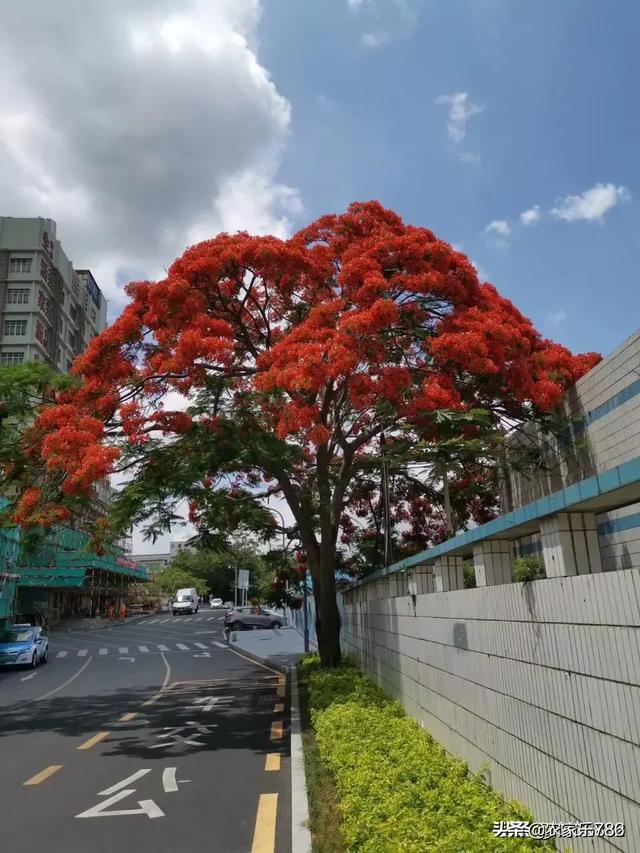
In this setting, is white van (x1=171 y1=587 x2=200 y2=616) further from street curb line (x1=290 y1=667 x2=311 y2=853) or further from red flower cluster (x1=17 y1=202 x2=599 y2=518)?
street curb line (x1=290 y1=667 x2=311 y2=853)

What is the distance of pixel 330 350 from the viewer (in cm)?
941

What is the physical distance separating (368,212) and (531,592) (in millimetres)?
9689

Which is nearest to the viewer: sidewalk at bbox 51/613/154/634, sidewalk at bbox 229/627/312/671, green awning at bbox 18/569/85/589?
sidewalk at bbox 229/627/312/671

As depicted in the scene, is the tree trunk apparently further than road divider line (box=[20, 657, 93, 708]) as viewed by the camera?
No

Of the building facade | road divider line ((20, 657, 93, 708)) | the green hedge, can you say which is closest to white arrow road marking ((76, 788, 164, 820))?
the green hedge

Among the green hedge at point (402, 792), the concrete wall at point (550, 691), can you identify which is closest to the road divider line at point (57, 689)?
the green hedge at point (402, 792)

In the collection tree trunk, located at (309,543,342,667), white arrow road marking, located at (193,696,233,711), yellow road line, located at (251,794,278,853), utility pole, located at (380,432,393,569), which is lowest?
white arrow road marking, located at (193,696,233,711)

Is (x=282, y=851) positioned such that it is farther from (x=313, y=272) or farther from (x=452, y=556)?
(x=313, y=272)

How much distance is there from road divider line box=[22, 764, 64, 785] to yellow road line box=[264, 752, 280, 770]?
2617 millimetres

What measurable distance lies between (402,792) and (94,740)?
6.61 m

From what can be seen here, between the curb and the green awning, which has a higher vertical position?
the green awning

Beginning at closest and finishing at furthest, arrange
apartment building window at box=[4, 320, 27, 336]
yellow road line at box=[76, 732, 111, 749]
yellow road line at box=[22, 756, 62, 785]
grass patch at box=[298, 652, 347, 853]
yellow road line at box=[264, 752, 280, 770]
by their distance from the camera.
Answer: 1. grass patch at box=[298, 652, 347, 853]
2. yellow road line at box=[22, 756, 62, 785]
3. yellow road line at box=[264, 752, 280, 770]
4. yellow road line at box=[76, 732, 111, 749]
5. apartment building window at box=[4, 320, 27, 336]

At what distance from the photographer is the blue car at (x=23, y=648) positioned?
20.9 meters

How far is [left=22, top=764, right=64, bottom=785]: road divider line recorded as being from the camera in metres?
7.34
